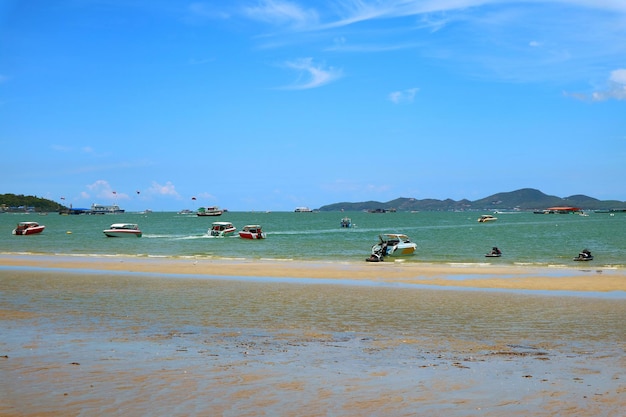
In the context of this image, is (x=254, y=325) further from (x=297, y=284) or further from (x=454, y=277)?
(x=454, y=277)

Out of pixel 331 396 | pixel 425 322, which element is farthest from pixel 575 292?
pixel 331 396

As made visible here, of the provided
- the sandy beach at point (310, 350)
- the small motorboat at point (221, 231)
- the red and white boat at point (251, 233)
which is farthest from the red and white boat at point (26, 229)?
the sandy beach at point (310, 350)

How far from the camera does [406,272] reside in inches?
1608

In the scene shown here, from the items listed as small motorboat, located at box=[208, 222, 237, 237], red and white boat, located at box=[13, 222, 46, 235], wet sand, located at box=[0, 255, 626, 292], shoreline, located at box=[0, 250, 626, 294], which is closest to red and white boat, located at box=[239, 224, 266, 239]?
small motorboat, located at box=[208, 222, 237, 237]

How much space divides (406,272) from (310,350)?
2612cm

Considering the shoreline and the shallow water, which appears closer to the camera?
the shallow water

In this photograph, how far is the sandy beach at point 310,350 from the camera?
1083cm

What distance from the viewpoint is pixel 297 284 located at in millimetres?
33000

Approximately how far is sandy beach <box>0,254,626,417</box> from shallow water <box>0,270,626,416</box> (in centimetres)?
A: 5

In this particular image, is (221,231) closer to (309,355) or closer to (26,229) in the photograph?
(26,229)

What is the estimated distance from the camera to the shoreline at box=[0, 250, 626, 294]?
3331 centimetres

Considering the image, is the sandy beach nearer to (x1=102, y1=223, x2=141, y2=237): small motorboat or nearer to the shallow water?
the shallow water

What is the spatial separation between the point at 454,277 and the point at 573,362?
23.5 m

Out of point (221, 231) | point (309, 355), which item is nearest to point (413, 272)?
point (309, 355)
